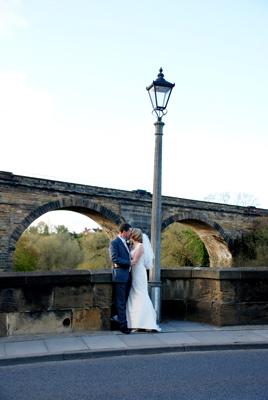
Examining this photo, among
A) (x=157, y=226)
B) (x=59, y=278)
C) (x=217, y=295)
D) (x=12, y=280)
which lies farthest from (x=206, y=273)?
(x=12, y=280)

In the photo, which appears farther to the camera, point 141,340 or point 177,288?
point 177,288

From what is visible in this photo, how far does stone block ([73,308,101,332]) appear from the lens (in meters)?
5.45

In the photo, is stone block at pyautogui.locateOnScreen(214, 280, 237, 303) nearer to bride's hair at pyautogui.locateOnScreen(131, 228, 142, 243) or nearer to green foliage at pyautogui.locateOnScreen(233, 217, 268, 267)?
bride's hair at pyautogui.locateOnScreen(131, 228, 142, 243)

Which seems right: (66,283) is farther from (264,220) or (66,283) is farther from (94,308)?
(264,220)

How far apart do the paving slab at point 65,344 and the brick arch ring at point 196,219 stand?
20.1 m

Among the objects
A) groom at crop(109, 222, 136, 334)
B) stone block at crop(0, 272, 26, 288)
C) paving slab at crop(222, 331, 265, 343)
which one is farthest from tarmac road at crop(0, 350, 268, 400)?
stone block at crop(0, 272, 26, 288)

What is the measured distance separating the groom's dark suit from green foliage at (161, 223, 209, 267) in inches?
904

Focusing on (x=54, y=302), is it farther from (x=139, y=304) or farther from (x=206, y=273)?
(x=206, y=273)

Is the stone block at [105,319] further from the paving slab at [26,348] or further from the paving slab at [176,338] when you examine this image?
the paving slab at [26,348]

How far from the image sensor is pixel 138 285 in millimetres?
5566

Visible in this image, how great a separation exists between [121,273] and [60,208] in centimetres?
1613

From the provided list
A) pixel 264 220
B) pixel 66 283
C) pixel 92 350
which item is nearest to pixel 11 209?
pixel 66 283

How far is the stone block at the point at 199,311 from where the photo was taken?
6261mm

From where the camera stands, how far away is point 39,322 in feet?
17.3
